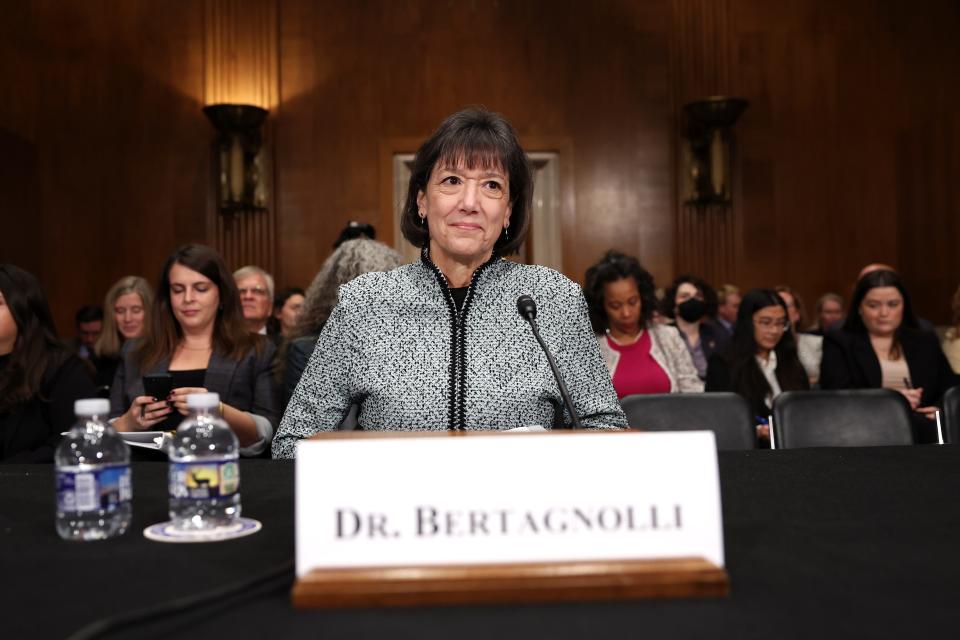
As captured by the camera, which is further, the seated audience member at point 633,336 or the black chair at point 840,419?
the seated audience member at point 633,336

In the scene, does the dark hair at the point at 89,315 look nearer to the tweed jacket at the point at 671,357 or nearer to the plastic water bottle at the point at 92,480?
the tweed jacket at the point at 671,357

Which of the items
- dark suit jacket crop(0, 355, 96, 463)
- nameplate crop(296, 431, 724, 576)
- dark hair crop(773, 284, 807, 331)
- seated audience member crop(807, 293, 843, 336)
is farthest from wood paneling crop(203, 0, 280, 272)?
nameplate crop(296, 431, 724, 576)

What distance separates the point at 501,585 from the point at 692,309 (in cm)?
563

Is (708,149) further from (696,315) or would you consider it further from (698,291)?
(696,315)

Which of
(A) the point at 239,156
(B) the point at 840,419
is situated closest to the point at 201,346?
(B) the point at 840,419

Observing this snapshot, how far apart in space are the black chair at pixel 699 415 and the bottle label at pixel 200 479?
6.09 ft

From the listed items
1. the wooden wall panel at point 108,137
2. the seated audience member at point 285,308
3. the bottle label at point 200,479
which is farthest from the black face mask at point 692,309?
the bottle label at point 200,479

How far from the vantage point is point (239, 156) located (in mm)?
7773

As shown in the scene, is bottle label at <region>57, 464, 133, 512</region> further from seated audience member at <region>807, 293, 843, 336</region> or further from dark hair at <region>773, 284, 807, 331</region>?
seated audience member at <region>807, 293, 843, 336</region>

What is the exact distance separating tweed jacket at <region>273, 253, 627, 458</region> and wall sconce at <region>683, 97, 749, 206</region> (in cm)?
603

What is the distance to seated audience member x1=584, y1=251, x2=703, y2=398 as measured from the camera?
4535 millimetres

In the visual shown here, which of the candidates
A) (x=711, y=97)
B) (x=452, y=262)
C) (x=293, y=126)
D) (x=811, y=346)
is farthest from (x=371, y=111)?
(x=452, y=262)

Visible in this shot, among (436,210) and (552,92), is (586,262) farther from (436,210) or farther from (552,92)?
(436,210)

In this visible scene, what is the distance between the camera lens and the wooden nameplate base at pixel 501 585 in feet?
2.98
